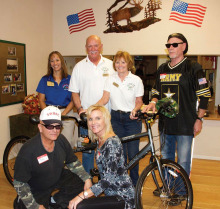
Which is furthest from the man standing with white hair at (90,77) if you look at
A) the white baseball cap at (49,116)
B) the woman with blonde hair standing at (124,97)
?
the white baseball cap at (49,116)

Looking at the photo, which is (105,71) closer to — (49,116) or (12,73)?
(49,116)

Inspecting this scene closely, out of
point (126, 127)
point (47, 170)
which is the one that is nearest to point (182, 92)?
point (126, 127)

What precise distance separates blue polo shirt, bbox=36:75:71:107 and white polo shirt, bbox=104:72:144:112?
656 mm

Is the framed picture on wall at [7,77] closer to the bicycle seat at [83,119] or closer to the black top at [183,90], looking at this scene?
the bicycle seat at [83,119]

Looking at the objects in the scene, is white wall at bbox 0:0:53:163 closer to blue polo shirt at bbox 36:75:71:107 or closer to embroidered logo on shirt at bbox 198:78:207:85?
blue polo shirt at bbox 36:75:71:107

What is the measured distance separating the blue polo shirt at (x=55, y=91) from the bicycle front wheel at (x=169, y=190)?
1398mm

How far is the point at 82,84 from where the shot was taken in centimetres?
305

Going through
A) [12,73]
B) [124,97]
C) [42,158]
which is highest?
[12,73]

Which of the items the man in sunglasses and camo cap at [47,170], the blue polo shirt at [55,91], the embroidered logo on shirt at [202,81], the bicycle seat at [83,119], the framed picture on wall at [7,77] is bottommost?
the man in sunglasses and camo cap at [47,170]

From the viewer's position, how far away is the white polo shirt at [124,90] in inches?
111

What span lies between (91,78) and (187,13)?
82.5 inches

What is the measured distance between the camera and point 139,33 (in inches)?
171

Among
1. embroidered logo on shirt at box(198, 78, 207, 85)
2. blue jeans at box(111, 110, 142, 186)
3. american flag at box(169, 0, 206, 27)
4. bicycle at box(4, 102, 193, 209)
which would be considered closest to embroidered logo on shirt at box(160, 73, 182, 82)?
embroidered logo on shirt at box(198, 78, 207, 85)

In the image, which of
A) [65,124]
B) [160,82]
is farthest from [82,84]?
[160,82]
